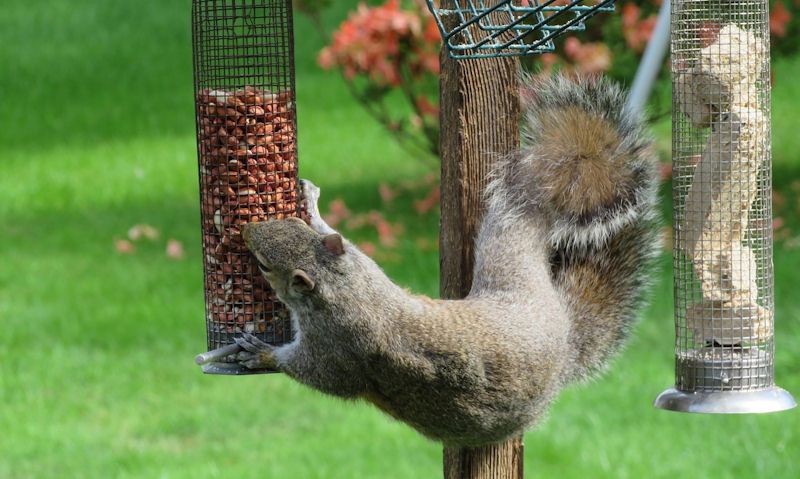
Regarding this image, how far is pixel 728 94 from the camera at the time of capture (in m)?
2.63

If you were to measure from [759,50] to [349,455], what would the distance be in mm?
2300

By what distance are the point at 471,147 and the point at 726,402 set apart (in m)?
0.76

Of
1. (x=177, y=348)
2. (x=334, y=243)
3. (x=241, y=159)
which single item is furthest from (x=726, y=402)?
(x=177, y=348)

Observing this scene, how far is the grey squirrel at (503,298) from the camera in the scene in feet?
8.87

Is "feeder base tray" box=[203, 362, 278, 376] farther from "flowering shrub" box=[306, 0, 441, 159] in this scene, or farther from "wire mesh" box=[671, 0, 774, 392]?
"flowering shrub" box=[306, 0, 441, 159]

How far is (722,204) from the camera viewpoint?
8.82 ft

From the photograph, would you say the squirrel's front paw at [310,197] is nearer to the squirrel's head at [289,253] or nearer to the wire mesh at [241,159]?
the wire mesh at [241,159]

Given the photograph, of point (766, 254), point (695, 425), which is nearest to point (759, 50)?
point (766, 254)

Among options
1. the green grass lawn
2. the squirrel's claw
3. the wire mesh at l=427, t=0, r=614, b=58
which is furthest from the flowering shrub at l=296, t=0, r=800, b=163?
the squirrel's claw

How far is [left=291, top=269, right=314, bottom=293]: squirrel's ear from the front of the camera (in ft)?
8.75

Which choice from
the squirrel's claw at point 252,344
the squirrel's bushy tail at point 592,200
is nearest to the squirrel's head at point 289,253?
the squirrel's claw at point 252,344

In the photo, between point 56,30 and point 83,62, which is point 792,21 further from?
point 56,30

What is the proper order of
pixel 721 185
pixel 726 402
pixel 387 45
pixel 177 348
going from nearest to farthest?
pixel 726 402 → pixel 721 185 → pixel 177 348 → pixel 387 45

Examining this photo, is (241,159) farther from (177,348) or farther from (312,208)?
(177,348)
